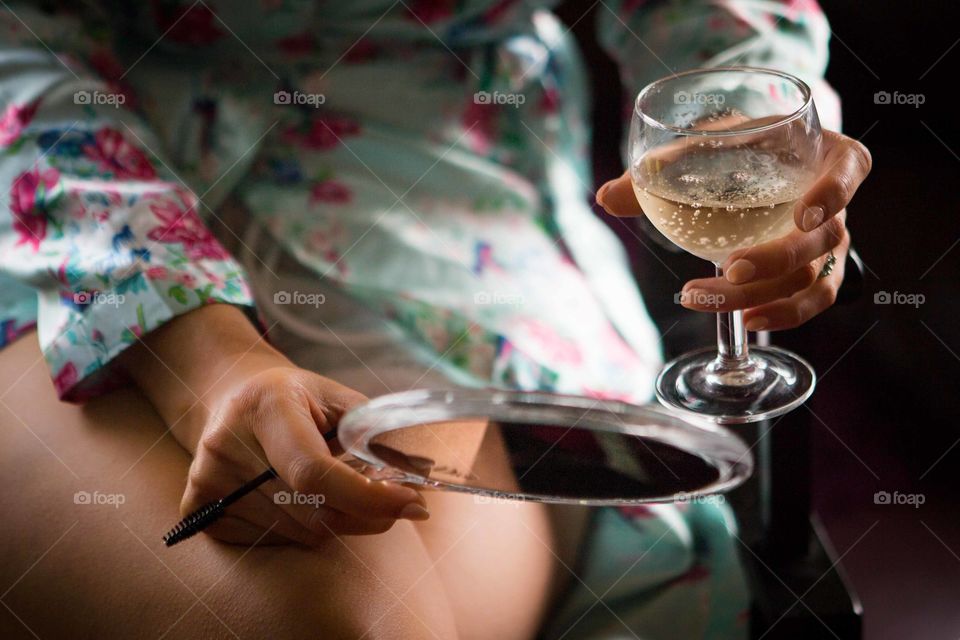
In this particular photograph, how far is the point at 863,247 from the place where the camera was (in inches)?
41.0

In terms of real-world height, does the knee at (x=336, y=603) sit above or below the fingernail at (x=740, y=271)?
below

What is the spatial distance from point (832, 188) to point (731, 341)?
0.12 m

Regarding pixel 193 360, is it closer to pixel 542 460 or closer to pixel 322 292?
pixel 322 292

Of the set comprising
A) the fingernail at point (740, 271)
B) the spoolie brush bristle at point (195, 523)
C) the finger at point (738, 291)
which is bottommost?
the spoolie brush bristle at point (195, 523)

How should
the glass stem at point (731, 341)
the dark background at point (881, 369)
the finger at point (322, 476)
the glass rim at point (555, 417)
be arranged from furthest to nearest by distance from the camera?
the dark background at point (881, 369) → the glass stem at point (731, 341) → the finger at point (322, 476) → the glass rim at point (555, 417)

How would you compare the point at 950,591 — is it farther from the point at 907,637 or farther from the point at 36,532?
the point at 36,532

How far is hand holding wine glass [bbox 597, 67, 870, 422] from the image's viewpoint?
631mm

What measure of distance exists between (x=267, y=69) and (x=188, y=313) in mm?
307

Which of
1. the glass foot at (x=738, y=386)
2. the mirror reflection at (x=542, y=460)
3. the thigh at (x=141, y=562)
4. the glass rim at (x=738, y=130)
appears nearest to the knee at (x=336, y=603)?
the thigh at (x=141, y=562)

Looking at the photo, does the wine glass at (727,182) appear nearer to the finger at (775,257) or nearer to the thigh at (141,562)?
the finger at (775,257)

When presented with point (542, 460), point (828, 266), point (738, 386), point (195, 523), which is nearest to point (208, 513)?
point (195, 523)

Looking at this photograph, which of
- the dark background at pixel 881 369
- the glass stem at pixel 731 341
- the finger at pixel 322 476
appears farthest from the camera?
the dark background at pixel 881 369

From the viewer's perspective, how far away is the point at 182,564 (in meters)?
0.65

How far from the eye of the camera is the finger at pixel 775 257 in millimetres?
661
